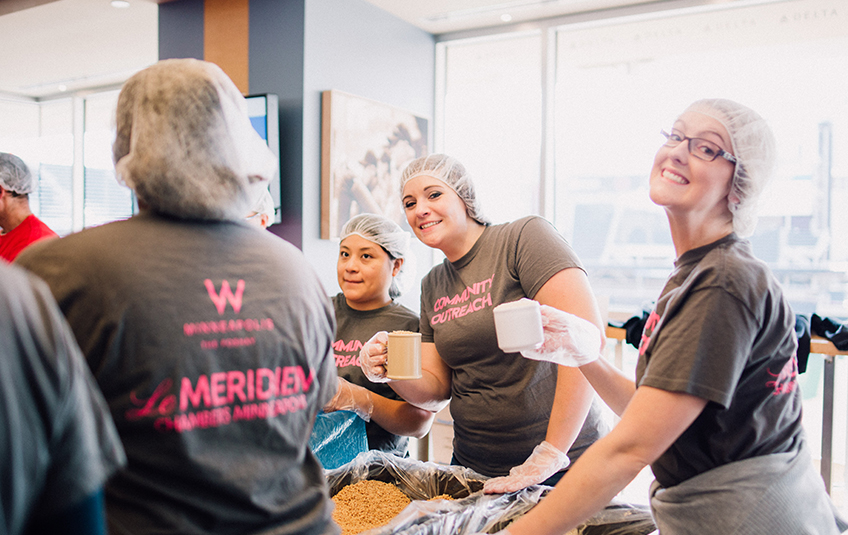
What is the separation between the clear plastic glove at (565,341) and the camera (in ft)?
4.38

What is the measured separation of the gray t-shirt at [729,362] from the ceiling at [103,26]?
316 centimetres

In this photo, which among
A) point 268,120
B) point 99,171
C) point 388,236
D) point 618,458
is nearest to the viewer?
point 618,458

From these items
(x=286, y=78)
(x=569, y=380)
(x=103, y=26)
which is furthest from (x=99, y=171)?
(x=569, y=380)

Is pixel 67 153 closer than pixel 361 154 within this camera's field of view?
No

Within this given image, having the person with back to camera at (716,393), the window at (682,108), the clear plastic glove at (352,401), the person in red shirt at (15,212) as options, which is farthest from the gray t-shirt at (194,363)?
the window at (682,108)

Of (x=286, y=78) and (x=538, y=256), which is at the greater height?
(x=286, y=78)

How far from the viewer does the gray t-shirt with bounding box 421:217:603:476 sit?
1.62 meters

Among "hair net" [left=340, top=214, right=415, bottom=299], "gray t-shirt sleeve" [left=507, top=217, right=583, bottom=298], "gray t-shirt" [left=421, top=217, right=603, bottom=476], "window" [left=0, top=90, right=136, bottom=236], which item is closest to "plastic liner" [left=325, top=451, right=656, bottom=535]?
"gray t-shirt" [left=421, top=217, right=603, bottom=476]

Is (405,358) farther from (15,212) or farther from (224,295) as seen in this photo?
(15,212)

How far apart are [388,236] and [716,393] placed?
5.01ft

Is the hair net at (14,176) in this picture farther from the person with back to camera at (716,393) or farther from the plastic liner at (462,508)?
the person with back to camera at (716,393)

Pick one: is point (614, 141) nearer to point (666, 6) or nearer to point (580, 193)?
point (580, 193)

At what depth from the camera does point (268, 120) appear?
326 centimetres

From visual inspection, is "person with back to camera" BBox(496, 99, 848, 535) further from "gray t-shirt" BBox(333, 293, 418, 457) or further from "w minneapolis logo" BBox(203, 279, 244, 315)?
"gray t-shirt" BBox(333, 293, 418, 457)
